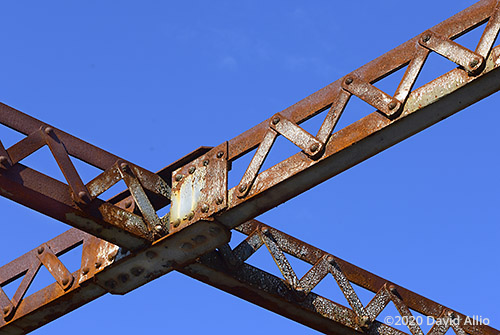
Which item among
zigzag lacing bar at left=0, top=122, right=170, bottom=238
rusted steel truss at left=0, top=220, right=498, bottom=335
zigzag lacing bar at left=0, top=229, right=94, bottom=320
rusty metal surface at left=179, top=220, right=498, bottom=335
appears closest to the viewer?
zigzag lacing bar at left=0, top=122, right=170, bottom=238

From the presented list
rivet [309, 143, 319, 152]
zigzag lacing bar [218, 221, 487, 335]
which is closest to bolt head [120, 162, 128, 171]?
zigzag lacing bar [218, 221, 487, 335]

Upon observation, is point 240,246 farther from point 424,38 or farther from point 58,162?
point 424,38

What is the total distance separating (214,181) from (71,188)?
1.07m

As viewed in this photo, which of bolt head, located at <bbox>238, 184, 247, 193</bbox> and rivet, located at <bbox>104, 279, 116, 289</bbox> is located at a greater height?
rivet, located at <bbox>104, 279, 116, 289</bbox>

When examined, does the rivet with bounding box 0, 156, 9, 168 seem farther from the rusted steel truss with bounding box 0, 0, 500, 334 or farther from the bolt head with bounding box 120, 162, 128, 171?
the bolt head with bounding box 120, 162, 128, 171

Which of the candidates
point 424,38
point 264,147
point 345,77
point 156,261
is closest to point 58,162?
point 156,261

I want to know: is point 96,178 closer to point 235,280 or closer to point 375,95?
point 235,280

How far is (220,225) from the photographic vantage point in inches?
267

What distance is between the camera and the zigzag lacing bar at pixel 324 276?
7848 millimetres

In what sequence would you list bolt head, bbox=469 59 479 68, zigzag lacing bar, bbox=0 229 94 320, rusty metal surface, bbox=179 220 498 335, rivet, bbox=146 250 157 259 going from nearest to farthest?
bolt head, bbox=469 59 479 68 < rivet, bbox=146 250 157 259 < rusty metal surface, bbox=179 220 498 335 < zigzag lacing bar, bbox=0 229 94 320

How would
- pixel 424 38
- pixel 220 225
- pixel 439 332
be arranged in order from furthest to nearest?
pixel 439 332
pixel 220 225
pixel 424 38

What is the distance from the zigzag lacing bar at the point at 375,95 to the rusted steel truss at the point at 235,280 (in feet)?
2.30

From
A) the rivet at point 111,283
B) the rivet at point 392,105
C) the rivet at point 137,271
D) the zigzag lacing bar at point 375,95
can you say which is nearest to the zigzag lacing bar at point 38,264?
the rivet at point 111,283

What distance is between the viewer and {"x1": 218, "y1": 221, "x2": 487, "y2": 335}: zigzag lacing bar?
7848 millimetres
